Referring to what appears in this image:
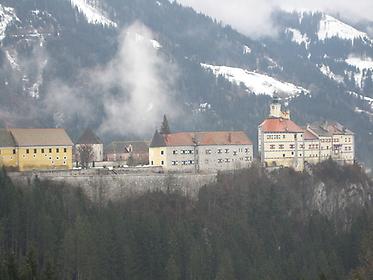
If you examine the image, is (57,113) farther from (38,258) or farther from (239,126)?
(38,258)

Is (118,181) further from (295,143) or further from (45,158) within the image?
(295,143)

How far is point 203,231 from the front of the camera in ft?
303

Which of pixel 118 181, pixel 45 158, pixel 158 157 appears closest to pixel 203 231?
pixel 118 181

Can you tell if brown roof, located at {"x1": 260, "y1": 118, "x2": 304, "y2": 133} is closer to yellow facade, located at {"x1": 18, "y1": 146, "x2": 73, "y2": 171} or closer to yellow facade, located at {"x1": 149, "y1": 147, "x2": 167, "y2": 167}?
yellow facade, located at {"x1": 149, "y1": 147, "x2": 167, "y2": 167}

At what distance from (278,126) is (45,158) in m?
32.0

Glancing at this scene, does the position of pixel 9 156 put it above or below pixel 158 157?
above

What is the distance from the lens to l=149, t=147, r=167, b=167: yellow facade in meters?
102

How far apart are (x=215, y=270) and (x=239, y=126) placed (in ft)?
311

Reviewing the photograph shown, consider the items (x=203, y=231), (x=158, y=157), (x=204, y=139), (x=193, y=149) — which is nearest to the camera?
(x=203, y=231)

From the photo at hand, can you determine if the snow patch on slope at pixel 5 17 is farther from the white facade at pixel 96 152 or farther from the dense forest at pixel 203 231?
the dense forest at pixel 203 231

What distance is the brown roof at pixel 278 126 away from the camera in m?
110

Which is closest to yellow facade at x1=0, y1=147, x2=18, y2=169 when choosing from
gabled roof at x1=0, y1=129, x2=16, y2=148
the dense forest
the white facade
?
gabled roof at x1=0, y1=129, x2=16, y2=148

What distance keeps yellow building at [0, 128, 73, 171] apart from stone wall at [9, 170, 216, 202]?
5.27m

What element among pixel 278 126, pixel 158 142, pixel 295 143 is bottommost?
pixel 295 143
